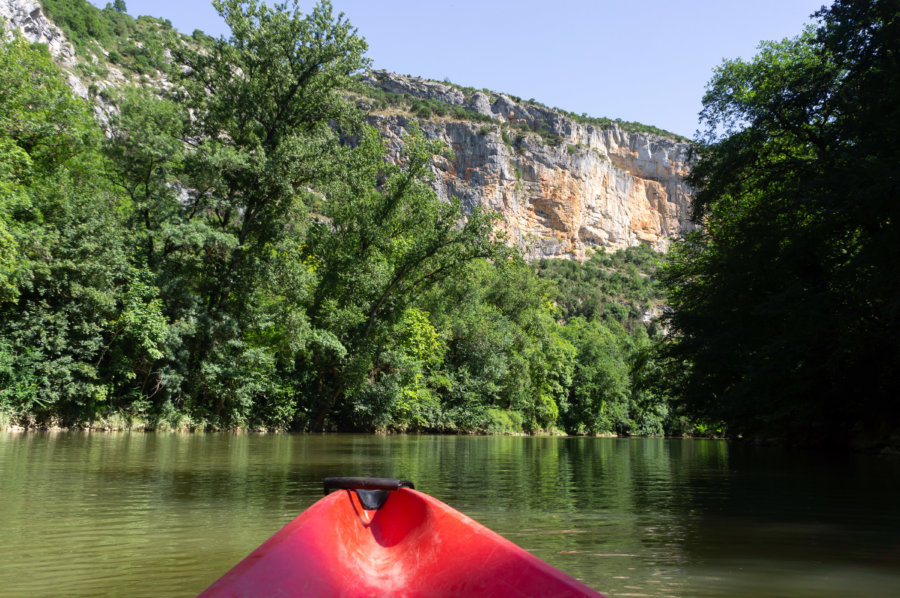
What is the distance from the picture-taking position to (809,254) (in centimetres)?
1438

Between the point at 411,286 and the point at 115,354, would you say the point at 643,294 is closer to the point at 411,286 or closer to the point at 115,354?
the point at 411,286

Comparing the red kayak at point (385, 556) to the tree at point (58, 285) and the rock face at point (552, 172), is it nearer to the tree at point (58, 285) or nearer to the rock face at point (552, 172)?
the tree at point (58, 285)

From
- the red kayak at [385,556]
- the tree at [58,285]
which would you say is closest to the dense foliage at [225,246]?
the tree at [58,285]

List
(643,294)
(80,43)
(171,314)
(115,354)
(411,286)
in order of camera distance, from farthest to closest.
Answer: (643,294) → (80,43) → (411,286) → (171,314) → (115,354)

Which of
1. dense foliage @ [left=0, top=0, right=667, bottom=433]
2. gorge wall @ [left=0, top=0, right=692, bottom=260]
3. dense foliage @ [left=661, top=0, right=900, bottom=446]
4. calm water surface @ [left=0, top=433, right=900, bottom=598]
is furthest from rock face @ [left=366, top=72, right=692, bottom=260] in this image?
calm water surface @ [left=0, top=433, right=900, bottom=598]

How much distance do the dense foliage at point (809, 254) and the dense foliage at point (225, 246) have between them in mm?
5317

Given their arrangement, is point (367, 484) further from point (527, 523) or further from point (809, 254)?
point (809, 254)

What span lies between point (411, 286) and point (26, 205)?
13729mm

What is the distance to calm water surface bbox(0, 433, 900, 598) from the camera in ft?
10.3

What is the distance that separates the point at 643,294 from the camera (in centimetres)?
9519

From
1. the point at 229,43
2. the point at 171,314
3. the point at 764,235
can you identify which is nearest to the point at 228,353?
the point at 171,314

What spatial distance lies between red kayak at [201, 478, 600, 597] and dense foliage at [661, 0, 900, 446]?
10.6 metres

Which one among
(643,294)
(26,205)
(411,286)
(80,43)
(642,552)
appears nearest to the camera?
(642,552)

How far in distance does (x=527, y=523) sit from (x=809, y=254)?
12.8m
